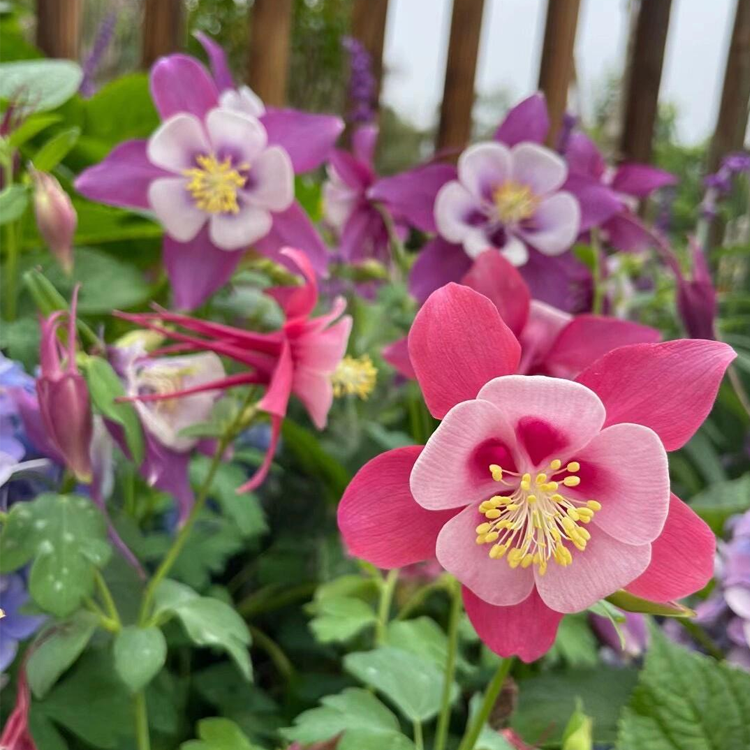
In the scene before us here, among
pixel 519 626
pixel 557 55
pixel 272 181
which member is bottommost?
pixel 519 626

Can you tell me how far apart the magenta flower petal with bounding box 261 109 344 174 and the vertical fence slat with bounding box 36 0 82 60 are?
0.57 metres

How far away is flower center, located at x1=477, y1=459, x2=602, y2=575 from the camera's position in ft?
0.86

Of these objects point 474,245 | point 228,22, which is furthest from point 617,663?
point 228,22

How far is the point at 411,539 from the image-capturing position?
27 cm

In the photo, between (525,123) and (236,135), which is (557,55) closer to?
(525,123)

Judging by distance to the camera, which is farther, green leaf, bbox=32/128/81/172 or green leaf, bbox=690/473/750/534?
green leaf, bbox=690/473/750/534

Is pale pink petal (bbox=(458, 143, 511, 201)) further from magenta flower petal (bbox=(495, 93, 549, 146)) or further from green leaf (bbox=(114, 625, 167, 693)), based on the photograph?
green leaf (bbox=(114, 625, 167, 693))

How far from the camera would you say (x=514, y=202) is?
0.57 metres

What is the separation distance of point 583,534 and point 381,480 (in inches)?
2.6

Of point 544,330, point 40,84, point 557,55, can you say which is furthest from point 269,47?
point 544,330

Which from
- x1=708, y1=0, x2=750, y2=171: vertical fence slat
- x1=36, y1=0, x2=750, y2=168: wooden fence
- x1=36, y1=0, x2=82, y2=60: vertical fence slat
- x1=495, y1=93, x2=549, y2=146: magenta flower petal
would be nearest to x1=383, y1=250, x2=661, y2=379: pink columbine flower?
x1=495, y1=93, x2=549, y2=146: magenta flower petal

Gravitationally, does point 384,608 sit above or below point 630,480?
below

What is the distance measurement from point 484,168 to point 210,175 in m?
0.18

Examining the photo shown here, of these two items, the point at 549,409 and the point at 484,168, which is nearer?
the point at 549,409
